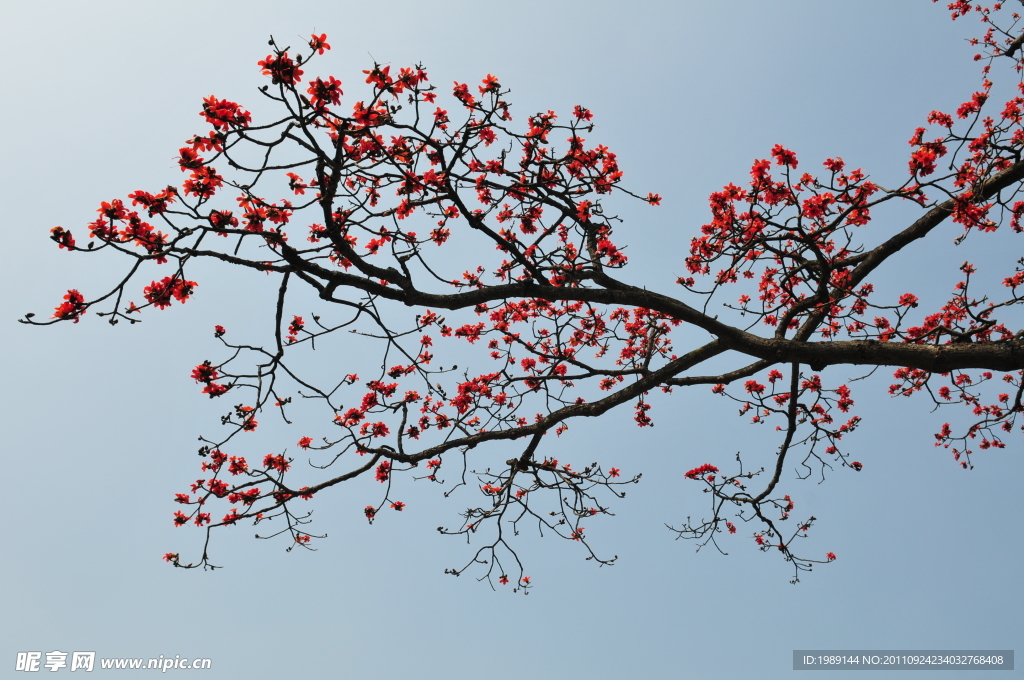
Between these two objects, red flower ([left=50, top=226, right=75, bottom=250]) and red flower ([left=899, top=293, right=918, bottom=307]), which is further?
red flower ([left=899, top=293, right=918, bottom=307])

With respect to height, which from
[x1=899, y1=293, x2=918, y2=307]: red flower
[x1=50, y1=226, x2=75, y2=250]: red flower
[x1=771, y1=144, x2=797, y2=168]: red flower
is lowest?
[x1=50, y1=226, x2=75, y2=250]: red flower

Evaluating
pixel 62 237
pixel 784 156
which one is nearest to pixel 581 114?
pixel 784 156

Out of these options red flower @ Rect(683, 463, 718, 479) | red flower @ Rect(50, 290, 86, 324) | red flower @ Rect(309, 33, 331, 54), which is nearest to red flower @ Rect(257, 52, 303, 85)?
red flower @ Rect(309, 33, 331, 54)

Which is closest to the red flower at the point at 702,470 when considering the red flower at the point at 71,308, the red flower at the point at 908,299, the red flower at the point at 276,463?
the red flower at the point at 908,299

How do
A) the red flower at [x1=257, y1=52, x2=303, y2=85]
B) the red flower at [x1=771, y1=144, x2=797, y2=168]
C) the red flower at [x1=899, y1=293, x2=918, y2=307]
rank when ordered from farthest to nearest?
the red flower at [x1=899, y1=293, x2=918, y2=307]
the red flower at [x1=771, y1=144, x2=797, y2=168]
the red flower at [x1=257, y1=52, x2=303, y2=85]

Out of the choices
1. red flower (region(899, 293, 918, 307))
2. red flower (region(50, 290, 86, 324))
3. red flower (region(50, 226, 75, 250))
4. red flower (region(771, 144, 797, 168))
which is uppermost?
red flower (region(771, 144, 797, 168))

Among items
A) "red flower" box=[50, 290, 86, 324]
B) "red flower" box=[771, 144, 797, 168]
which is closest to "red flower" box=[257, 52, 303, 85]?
"red flower" box=[50, 290, 86, 324]

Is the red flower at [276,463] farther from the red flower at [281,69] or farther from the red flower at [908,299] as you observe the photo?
the red flower at [908,299]

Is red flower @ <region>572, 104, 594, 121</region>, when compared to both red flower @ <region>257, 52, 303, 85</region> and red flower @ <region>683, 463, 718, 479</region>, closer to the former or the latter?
red flower @ <region>257, 52, 303, 85</region>

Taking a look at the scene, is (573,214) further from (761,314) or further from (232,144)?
(232,144)

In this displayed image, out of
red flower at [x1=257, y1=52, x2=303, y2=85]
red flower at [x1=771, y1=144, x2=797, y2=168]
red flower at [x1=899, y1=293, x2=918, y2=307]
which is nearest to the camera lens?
red flower at [x1=257, y1=52, x2=303, y2=85]

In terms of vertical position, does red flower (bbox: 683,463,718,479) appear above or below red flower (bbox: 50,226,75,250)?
below

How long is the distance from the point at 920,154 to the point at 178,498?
635 centimetres

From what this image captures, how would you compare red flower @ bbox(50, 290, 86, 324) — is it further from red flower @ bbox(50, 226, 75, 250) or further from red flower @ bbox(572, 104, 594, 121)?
red flower @ bbox(572, 104, 594, 121)
